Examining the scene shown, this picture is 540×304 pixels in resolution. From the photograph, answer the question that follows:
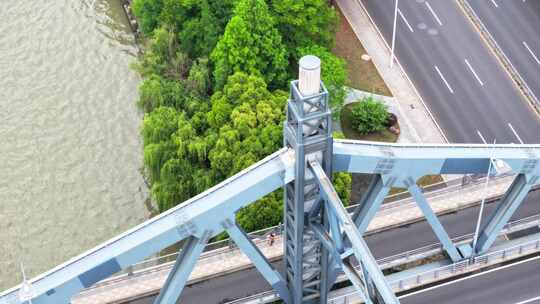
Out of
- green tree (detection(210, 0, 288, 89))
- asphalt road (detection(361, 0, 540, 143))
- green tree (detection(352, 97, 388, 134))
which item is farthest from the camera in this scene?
asphalt road (detection(361, 0, 540, 143))

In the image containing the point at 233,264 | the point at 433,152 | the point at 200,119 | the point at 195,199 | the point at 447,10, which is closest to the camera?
the point at 195,199

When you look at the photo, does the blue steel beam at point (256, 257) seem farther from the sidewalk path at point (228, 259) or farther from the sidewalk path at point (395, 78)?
the sidewalk path at point (395, 78)

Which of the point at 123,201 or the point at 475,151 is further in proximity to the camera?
the point at 123,201

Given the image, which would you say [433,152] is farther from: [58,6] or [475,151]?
[58,6]

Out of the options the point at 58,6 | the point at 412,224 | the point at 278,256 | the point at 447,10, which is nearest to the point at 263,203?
the point at 278,256

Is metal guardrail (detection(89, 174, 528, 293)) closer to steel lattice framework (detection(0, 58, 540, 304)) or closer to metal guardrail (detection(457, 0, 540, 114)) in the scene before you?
steel lattice framework (detection(0, 58, 540, 304))

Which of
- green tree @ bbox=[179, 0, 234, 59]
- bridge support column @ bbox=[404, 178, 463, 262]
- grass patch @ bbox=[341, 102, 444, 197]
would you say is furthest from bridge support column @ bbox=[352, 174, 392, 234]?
green tree @ bbox=[179, 0, 234, 59]
